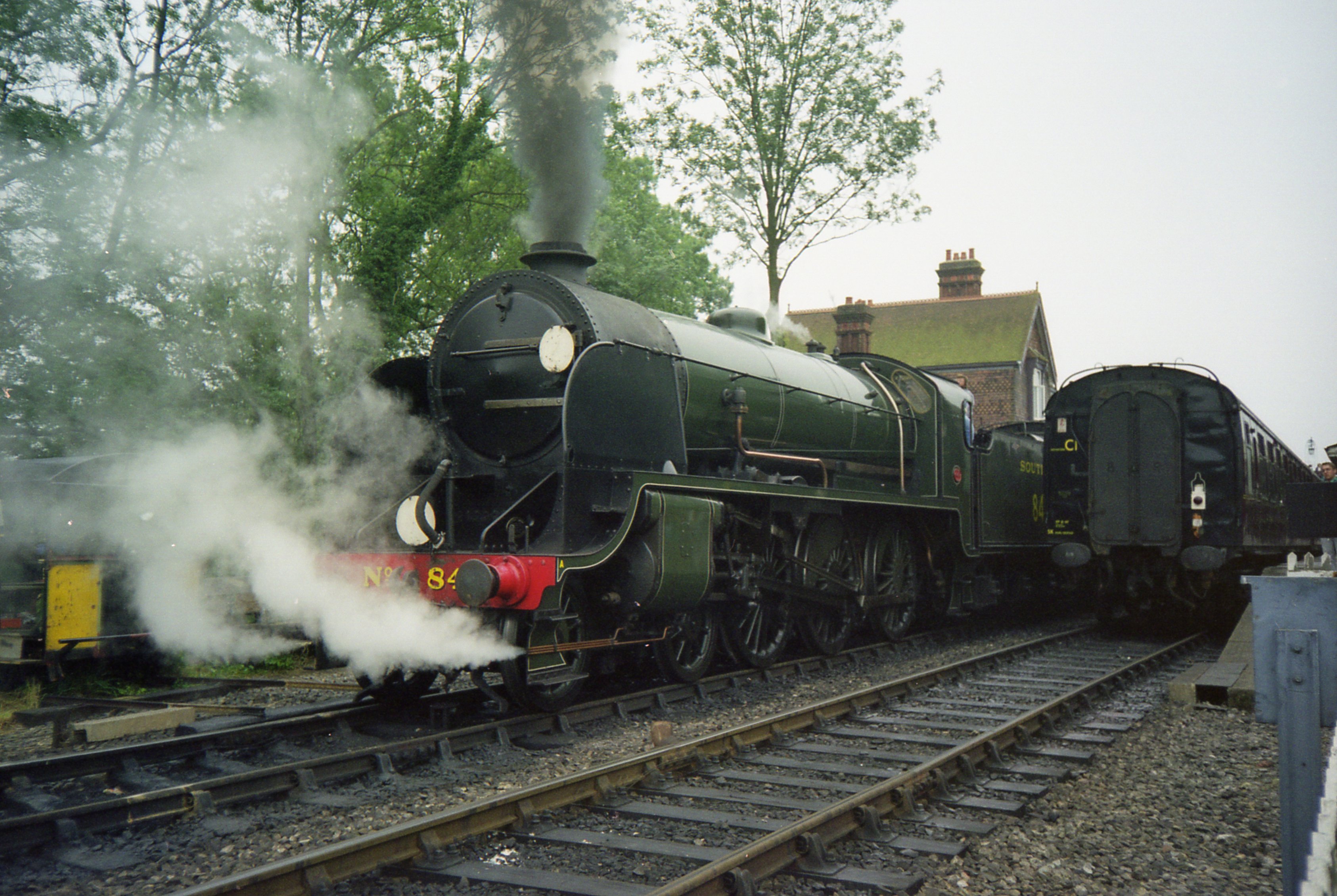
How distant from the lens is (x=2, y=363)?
6.88 metres

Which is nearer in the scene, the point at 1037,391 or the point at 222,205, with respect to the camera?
the point at 222,205

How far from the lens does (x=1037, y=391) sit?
31875mm

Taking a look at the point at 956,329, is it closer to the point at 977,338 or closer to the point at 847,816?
the point at 977,338

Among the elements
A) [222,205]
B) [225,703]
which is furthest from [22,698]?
[222,205]

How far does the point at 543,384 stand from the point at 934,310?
28.0 meters

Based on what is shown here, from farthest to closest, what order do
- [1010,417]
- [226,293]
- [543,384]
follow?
[1010,417]
[226,293]
[543,384]

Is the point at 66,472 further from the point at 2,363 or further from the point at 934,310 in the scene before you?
the point at 934,310

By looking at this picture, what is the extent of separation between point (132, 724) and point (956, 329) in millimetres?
28619

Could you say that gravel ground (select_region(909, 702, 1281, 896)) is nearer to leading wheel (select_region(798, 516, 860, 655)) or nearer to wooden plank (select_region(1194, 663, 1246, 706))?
wooden plank (select_region(1194, 663, 1246, 706))

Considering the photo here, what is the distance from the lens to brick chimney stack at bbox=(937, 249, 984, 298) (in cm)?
3244

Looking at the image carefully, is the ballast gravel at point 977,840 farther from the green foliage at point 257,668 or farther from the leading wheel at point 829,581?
the green foliage at point 257,668

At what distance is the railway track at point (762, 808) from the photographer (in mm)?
3557

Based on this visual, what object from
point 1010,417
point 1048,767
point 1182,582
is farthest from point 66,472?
point 1010,417

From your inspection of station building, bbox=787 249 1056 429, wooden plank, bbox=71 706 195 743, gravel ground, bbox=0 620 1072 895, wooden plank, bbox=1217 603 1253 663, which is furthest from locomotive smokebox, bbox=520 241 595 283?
station building, bbox=787 249 1056 429
